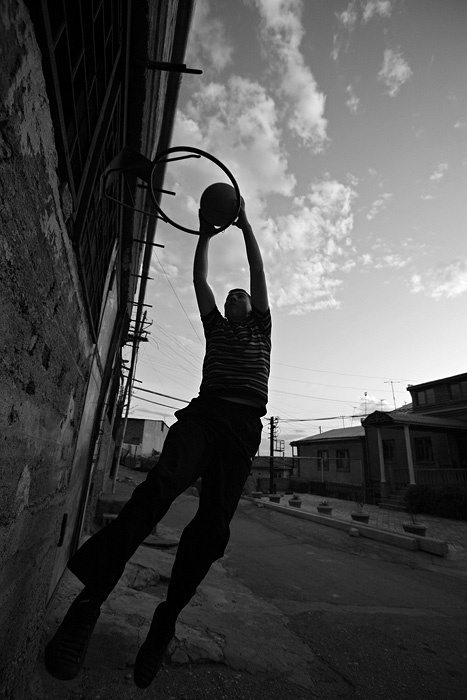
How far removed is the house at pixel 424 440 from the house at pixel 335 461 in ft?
5.95

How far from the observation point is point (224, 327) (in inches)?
92.1

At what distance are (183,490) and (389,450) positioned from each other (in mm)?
23266

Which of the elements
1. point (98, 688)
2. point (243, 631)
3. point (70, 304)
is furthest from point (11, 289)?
point (243, 631)

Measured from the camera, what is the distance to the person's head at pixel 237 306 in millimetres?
2422

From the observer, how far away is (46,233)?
1114 mm

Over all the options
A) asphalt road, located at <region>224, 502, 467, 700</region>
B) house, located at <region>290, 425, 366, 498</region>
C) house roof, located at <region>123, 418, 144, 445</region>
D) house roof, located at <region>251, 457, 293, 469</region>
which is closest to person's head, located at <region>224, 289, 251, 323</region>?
asphalt road, located at <region>224, 502, 467, 700</region>

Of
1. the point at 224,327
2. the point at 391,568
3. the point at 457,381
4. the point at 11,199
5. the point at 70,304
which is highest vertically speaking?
the point at 457,381

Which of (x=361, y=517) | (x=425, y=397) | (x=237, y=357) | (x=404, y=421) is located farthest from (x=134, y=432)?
(x=237, y=357)

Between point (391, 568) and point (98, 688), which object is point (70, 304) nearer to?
point (98, 688)

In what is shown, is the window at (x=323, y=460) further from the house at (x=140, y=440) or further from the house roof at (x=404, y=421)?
the house at (x=140, y=440)

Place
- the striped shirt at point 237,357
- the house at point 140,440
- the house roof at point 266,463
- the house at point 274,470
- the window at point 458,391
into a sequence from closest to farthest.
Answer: the striped shirt at point 237,357, the window at point 458,391, the house at point 274,470, the house at point 140,440, the house roof at point 266,463

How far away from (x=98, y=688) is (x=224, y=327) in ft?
6.73

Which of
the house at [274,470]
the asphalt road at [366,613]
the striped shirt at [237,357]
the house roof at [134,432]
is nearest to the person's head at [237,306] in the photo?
the striped shirt at [237,357]

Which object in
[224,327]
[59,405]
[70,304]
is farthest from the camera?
[224,327]
